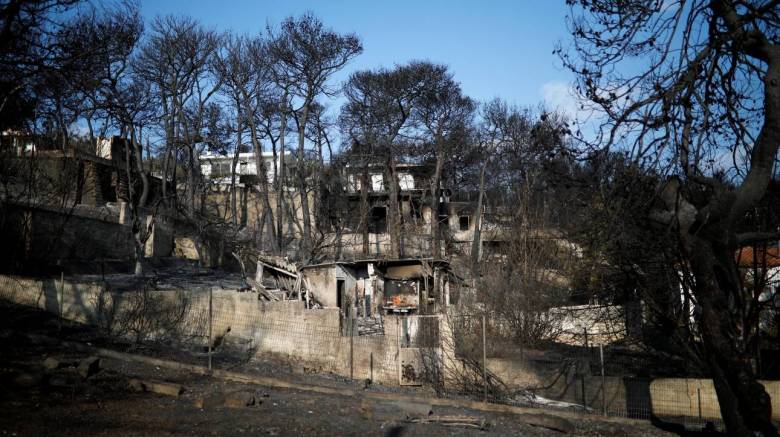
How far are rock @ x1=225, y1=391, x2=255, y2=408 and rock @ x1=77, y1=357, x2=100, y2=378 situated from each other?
2.66 metres

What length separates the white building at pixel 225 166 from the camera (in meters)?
47.9

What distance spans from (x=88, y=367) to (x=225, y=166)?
147 feet

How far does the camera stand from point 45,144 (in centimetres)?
2511

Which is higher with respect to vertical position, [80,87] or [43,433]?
[80,87]

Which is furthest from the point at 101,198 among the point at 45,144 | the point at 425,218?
the point at 425,218

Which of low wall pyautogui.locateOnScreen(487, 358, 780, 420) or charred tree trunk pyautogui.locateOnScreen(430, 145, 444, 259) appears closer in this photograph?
low wall pyautogui.locateOnScreen(487, 358, 780, 420)

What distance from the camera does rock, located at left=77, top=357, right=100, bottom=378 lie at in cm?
1104

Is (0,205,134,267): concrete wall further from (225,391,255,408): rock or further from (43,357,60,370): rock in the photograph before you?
(225,391,255,408): rock

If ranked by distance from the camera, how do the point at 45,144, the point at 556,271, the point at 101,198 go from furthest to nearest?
the point at 101,198
the point at 45,144
the point at 556,271

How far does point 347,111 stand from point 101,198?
15.9 meters

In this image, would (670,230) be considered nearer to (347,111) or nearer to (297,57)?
(297,57)

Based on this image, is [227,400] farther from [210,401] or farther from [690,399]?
[690,399]

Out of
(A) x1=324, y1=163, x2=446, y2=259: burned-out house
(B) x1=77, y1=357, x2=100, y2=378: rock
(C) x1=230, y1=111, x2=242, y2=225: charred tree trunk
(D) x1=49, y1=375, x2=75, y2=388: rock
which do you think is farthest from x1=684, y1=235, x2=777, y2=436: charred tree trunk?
(C) x1=230, y1=111, x2=242, y2=225: charred tree trunk

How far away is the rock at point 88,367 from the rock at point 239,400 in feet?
8.73
